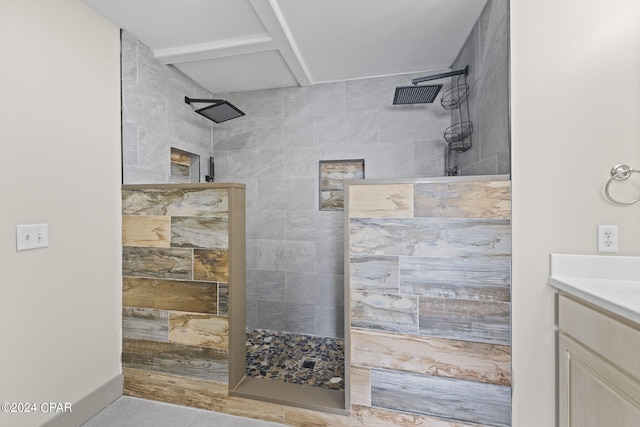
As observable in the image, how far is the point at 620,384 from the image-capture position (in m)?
0.95

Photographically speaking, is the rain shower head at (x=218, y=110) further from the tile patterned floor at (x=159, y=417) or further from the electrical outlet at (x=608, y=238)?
the electrical outlet at (x=608, y=238)

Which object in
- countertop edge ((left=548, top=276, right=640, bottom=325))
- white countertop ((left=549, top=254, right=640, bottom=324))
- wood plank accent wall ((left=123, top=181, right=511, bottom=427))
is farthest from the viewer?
wood plank accent wall ((left=123, top=181, right=511, bottom=427))

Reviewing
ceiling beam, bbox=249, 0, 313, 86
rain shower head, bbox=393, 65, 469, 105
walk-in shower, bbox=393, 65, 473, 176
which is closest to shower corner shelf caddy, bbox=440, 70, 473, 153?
walk-in shower, bbox=393, 65, 473, 176

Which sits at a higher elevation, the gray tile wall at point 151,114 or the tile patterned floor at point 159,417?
the gray tile wall at point 151,114

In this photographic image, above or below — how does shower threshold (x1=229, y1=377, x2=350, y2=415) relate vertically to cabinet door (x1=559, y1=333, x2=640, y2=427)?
below

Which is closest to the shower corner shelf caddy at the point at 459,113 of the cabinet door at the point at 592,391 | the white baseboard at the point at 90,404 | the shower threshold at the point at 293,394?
the cabinet door at the point at 592,391

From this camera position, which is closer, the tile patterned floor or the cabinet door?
the cabinet door

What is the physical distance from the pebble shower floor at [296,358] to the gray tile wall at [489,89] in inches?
65.5

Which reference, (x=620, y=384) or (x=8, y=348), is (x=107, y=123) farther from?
(x=620, y=384)

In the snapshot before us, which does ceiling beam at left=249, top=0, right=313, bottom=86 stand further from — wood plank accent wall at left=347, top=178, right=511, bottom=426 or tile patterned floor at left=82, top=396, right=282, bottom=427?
tile patterned floor at left=82, top=396, right=282, bottom=427

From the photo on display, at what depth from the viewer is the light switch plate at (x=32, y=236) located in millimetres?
1332

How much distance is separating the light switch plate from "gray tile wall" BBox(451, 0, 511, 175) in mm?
2325

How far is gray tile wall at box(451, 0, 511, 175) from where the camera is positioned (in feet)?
4.82

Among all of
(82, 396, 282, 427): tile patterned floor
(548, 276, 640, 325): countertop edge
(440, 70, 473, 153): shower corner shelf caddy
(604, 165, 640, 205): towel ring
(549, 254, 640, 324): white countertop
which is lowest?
(82, 396, 282, 427): tile patterned floor
